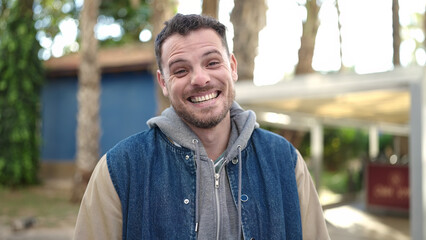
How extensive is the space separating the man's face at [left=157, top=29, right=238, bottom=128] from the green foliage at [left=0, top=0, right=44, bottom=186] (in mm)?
14892

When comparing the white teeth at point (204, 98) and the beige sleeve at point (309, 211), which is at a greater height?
the white teeth at point (204, 98)

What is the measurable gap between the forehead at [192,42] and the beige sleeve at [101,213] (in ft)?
1.72

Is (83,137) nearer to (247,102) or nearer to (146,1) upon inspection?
(247,102)

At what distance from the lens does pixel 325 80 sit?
5.75 m

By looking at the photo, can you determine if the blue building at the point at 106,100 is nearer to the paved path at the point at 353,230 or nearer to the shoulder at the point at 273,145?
the paved path at the point at 353,230

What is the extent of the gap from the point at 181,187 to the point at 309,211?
553 millimetres

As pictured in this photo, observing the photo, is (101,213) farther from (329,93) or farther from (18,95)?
(18,95)

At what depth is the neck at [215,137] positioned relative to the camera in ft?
6.28

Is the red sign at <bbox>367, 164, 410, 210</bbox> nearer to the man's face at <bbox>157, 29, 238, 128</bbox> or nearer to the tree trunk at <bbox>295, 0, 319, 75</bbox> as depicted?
the tree trunk at <bbox>295, 0, 319, 75</bbox>

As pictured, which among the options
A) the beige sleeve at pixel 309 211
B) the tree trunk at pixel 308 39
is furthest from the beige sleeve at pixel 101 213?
the tree trunk at pixel 308 39

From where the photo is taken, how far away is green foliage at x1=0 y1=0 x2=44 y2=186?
1553 centimetres

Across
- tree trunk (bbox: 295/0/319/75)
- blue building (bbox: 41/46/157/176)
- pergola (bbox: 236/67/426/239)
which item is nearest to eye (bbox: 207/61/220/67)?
pergola (bbox: 236/67/426/239)

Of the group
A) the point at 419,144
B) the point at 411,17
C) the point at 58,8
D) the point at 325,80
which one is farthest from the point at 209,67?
the point at 411,17

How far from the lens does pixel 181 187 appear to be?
1799mm
